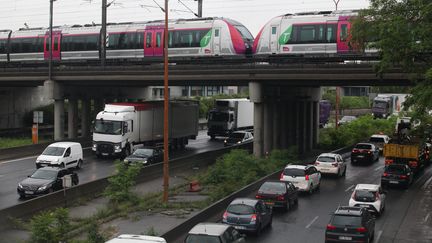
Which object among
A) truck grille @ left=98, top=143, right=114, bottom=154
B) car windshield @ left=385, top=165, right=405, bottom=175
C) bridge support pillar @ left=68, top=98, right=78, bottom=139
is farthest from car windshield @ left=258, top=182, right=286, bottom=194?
bridge support pillar @ left=68, top=98, right=78, bottom=139

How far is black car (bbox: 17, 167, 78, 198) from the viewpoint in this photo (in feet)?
86.5

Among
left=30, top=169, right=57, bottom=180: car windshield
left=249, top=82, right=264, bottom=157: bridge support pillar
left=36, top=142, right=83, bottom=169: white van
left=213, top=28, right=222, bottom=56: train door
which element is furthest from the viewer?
left=249, top=82, right=264, bottom=157: bridge support pillar

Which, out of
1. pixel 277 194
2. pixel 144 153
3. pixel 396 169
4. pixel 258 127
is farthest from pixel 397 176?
pixel 144 153

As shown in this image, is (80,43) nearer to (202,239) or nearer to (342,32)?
(342,32)

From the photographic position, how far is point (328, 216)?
82.2 feet

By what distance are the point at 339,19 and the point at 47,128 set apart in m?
46.6

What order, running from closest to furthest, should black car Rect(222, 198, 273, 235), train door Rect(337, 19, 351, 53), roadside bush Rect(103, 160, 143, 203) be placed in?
black car Rect(222, 198, 273, 235) < roadside bush Rect(103, 160, 143, 203) < train door Rect(337, 19, 351, 53)

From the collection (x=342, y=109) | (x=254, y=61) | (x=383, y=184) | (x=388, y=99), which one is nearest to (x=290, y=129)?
(x=254, y=61)

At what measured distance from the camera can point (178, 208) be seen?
25.5 meters

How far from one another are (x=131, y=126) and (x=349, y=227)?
2692cm

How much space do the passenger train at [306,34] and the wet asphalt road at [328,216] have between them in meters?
10.6

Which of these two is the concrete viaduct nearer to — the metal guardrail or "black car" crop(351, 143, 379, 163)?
"black car" crop(351, 143, 379, 163)

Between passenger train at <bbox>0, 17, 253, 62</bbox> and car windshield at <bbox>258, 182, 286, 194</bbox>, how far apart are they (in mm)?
20744

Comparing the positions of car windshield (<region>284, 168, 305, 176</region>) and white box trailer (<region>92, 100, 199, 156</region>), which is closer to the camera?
car windshield (<region>284, 168, 305, 176</region>)
